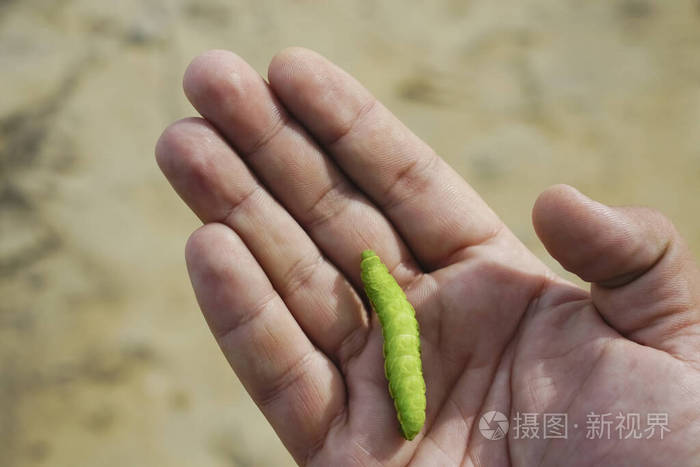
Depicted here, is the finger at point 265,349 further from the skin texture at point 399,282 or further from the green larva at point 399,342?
the green larva at point 399,342

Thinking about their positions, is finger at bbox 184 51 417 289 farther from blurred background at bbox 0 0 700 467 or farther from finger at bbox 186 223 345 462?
blurred background at bbox 0 0 700 467

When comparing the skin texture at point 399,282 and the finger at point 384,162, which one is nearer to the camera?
the skin texture at point 399,282

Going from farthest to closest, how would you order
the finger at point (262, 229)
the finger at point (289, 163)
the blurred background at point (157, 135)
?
the blurred background at point (157, 135)
the finger at point (289, 163)
the finger at point (262, 229)

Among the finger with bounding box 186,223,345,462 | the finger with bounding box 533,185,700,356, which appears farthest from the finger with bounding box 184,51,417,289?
the finger with bounding box 533,185,700,356

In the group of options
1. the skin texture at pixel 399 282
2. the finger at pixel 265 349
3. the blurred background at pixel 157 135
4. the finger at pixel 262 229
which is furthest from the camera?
the blurred background at pixel 157 135

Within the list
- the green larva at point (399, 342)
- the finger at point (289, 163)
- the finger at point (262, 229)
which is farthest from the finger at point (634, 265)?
the finger at point (262, 229)

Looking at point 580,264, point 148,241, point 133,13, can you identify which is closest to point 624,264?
point 580,264
